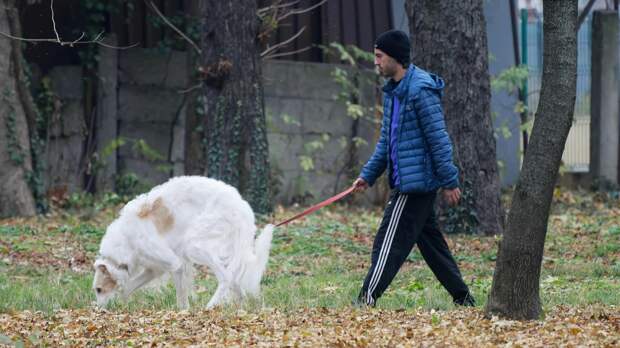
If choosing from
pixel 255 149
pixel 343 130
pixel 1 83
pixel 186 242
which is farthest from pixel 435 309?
pixel 343 130

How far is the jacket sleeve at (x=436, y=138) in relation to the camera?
23.0ft

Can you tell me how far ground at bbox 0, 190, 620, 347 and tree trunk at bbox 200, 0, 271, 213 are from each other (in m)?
0.79

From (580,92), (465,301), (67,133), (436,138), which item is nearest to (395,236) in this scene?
(436,138)

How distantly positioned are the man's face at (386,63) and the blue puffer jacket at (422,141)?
4.0 inches

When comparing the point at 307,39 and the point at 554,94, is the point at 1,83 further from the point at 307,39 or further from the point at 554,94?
the point at 554,94

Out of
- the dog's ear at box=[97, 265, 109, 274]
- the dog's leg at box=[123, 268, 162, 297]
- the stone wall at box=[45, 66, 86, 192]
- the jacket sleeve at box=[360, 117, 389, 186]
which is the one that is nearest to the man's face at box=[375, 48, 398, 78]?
the jacket sleeve at box=[360, 117, 389, 186]

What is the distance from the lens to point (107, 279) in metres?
8.25

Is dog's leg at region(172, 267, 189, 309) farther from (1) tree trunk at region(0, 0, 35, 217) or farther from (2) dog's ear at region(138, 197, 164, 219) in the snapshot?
(1) tree trunk at region(0, 0, 35, 217)

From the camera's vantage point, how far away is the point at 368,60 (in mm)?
17531

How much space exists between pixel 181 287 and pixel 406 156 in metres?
2.21

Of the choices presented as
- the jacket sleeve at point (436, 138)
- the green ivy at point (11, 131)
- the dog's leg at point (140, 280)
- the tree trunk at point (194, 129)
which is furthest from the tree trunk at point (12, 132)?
the jacket sleeve at point (436, 138)

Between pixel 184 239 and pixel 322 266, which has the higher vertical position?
pixel 184 239

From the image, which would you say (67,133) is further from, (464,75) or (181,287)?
(181,287)

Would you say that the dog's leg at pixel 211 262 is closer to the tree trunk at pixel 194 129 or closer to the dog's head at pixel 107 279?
the dog's head at pixel 107 279
